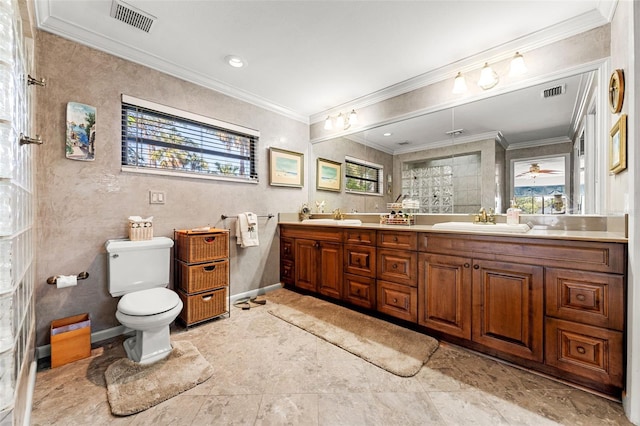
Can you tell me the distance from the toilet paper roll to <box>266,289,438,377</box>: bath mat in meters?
1.59

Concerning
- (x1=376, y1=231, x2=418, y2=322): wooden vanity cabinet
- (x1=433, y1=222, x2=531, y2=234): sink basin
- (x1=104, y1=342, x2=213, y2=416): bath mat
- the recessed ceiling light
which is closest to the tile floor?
(x1=104, y1=342, x2=213, y2=416): bath mat

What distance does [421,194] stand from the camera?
8.94 ft

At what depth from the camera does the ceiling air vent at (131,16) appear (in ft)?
5.87

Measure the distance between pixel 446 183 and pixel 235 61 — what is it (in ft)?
7.59

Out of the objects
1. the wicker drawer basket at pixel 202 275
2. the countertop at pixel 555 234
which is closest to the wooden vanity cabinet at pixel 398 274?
the countertop at pixel 555 234

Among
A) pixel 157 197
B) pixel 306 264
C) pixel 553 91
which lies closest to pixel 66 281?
pixel 157 197

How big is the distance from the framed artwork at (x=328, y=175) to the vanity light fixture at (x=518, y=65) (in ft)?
6.50

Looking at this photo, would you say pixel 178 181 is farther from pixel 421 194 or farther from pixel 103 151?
pixel 421 194

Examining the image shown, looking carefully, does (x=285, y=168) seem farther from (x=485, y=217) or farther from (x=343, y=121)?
(x=485, y=217)

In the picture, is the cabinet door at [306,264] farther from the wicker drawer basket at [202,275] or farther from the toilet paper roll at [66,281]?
the toilet paper roll at [66,281]

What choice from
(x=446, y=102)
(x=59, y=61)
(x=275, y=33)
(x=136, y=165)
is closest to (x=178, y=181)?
(x=136, y=165)

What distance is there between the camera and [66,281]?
1.86 metres

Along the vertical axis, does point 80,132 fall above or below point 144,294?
above

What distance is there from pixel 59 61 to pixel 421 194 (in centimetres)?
322
